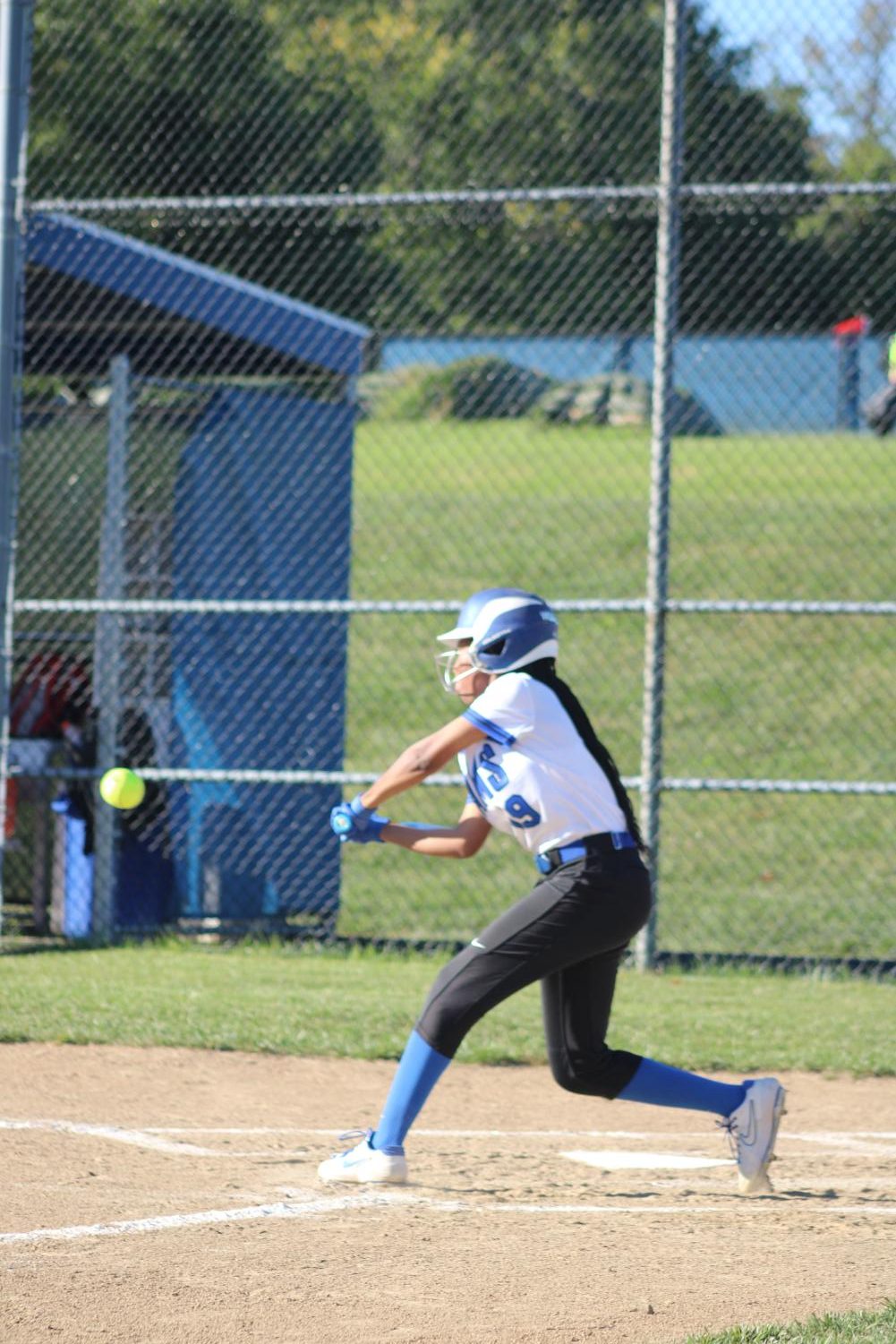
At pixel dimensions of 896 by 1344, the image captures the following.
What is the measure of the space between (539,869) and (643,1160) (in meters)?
1.15

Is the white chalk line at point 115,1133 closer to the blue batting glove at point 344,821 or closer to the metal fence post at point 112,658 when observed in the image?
the blue batting glove at point 344,821

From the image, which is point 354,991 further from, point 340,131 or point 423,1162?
point 340,131

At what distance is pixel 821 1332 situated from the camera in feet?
10.9

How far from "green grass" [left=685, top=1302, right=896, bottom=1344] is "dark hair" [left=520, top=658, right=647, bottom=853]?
1.55 meters

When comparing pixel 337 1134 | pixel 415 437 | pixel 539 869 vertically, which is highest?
pixel 415 437

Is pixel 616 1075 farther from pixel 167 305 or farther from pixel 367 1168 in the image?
pixel 167 305

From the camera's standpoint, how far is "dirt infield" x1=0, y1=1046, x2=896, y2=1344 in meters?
3.50

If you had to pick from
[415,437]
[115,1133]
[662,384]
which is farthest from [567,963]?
[415,437]

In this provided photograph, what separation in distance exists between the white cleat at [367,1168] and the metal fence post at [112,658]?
4.36 meters

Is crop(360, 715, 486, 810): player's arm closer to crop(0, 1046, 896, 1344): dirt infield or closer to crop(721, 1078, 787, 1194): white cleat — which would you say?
crop(0, 1046, 896, 1344): dirt infield

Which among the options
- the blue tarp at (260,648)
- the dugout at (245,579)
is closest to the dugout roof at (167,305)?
the dugout at (245,579)

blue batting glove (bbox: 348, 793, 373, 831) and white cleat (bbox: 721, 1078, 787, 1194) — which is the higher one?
blue batting glove (bbox: 348, 793, 373, 831)

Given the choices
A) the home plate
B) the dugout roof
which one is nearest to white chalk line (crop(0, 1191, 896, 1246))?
the home plate

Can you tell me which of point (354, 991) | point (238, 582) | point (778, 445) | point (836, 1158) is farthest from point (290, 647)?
point (778, 445)
